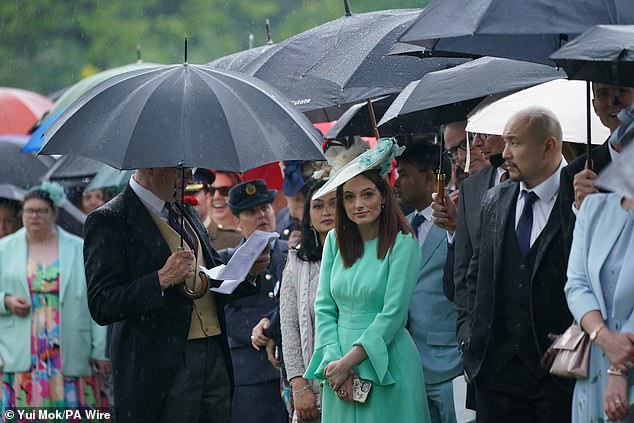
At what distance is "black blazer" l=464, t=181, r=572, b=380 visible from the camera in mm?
6637

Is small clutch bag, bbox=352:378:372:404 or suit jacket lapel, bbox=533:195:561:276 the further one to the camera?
small clutch bag, bbox=352:378:372:404

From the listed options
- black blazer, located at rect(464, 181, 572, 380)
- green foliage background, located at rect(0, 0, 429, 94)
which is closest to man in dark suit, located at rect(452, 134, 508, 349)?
black blazer, located at rect(464, 181, 572, 380)

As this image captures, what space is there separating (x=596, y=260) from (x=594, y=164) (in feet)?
1.96

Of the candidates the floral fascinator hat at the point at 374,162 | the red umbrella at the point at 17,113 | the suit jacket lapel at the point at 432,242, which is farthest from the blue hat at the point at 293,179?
the red umbrella at the point at 17,113

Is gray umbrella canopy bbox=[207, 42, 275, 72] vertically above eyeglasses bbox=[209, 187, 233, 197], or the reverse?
gray umbrella canopy bbox=[207, 42, 275, 72]

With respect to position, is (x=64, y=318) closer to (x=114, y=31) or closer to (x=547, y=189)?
(x=547, y=189)

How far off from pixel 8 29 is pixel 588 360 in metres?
28.3

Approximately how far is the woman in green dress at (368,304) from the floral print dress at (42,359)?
160 inches

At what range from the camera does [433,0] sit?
6793mm

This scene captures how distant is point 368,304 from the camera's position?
25.0 feet

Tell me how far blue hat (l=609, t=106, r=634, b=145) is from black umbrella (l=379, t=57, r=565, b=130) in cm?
170

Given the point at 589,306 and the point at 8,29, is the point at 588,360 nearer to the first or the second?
the point at 589,306

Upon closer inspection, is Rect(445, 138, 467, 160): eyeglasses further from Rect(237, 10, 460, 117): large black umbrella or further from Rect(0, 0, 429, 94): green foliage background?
Rect(0, 0, 429, 94): green foliage background

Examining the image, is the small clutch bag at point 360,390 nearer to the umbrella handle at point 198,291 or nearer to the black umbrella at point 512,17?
the umbrella handle at point 198,291
